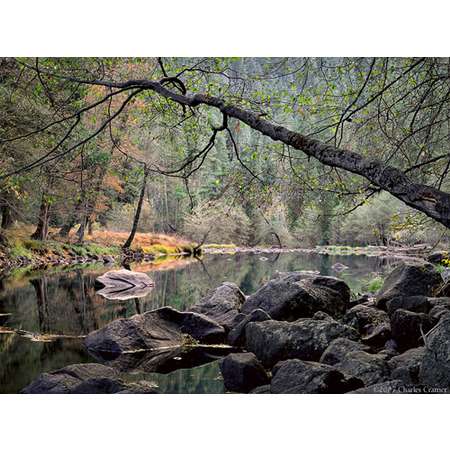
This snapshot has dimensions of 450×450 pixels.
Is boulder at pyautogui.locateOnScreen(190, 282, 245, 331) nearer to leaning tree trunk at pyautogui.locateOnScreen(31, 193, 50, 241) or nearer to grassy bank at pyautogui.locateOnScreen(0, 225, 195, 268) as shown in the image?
grassy bank at pyautogui.locateOnScreen(0, 225, 195, 268)

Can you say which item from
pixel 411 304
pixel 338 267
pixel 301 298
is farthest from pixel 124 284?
pixel 411 304

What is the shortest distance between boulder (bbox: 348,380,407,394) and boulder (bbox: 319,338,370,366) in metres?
0.49

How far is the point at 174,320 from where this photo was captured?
19.4 feet

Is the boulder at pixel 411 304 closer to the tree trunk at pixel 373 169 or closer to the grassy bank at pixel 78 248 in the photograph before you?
the grassy bank at pixel 78 248

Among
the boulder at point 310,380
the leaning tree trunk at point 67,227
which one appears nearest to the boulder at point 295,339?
the boulder at point 310,380

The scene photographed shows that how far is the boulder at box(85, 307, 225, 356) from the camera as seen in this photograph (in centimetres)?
529

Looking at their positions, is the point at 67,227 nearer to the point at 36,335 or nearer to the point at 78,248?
the point at 78,248

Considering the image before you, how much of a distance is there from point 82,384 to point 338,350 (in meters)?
2.10

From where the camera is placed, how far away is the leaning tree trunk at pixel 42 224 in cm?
608

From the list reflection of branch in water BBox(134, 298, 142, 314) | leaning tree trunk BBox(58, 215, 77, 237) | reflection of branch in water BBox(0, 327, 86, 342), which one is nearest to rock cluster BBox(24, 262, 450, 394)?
reflection of branch in water BBox(0, 327, 86, 342)

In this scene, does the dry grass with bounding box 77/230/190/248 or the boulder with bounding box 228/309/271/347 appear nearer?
the boulder with bounding box 228/309/271/347
